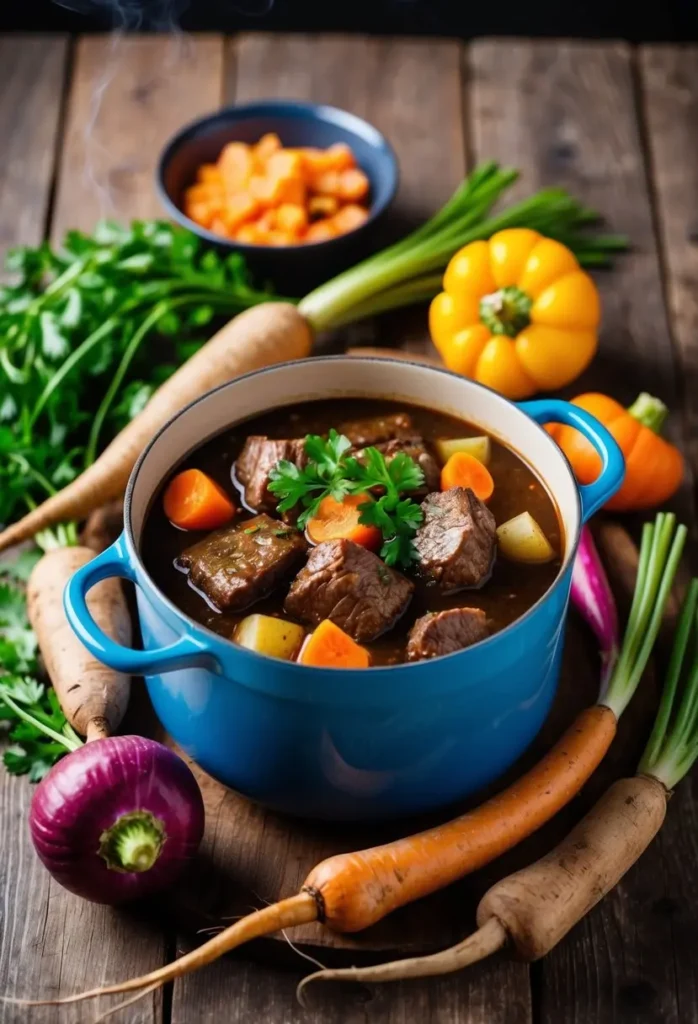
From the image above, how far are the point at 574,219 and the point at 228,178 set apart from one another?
1.19 meters

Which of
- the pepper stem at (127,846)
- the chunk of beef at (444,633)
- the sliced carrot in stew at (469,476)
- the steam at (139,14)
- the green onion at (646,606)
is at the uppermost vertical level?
the steam at (139,14)

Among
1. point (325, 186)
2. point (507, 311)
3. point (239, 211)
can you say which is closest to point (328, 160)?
point (325, 186)

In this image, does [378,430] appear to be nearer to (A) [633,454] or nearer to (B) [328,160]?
(A) [633,454]

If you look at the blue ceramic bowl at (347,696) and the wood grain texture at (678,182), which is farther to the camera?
the wood grain texture at (678,182)

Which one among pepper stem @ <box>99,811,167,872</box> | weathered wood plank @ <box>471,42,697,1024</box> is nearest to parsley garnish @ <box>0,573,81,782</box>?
pepper stem @ <box>99,811,167,872</box>

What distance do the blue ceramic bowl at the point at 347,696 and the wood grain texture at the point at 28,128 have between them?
1.85m

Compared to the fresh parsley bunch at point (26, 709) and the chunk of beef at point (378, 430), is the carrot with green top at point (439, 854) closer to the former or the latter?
the fresh parsley bunch at point (26, 709)

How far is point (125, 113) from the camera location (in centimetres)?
462

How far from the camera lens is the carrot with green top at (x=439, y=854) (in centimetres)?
220

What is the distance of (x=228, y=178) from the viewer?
4.09 metres

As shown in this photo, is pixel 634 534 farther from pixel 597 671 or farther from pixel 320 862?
pixel 320 862

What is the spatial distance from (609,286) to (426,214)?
72 centimetres

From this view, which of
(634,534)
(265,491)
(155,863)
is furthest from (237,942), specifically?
(634,534)

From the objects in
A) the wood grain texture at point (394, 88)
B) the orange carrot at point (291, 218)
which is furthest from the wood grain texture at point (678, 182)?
the orange carrot at point (291, 218)
